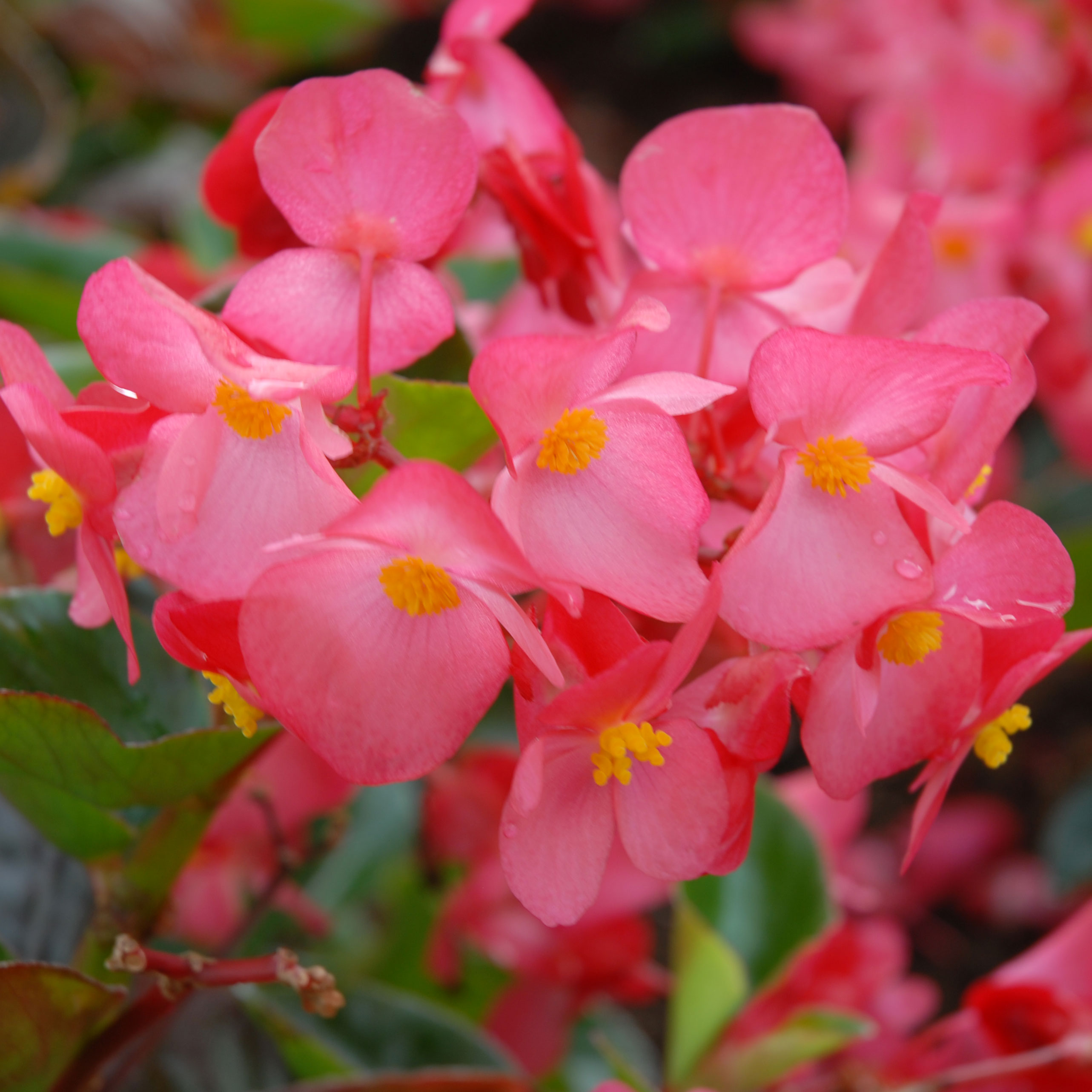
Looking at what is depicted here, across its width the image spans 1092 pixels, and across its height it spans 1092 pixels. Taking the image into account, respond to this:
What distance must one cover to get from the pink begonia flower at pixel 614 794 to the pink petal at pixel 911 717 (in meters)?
0.05

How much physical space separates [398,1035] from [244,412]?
18.4 inches

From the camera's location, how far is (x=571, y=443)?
379mm

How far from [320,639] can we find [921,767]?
80 centimetres

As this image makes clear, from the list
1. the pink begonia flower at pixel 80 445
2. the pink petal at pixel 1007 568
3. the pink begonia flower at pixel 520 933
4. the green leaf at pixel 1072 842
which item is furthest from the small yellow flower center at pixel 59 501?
the green leaf at pixel 1072 842

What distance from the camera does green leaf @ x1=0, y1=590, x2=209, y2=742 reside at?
50 centimetres

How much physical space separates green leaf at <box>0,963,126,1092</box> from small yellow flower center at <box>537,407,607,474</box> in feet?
0.93

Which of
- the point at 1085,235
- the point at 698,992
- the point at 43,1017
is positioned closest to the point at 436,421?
the point at 43,1017

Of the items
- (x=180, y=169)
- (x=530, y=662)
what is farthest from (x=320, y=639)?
(x=180, y=169)

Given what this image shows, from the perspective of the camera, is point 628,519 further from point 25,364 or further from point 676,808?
point 25,364

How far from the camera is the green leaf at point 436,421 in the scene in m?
0.44

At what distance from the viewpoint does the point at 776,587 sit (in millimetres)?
373

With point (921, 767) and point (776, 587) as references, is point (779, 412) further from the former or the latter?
point (921, 767)

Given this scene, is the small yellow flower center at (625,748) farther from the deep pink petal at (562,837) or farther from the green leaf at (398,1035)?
the green leaf at (398,1035)

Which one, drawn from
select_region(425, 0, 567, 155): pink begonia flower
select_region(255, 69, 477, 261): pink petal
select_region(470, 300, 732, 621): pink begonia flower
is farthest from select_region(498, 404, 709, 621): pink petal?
select_region(425, 0, 567, 155): pink begonia flower
